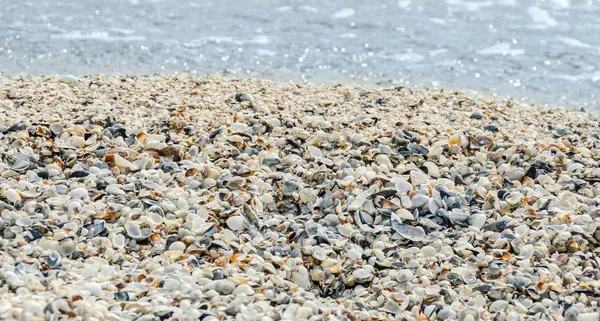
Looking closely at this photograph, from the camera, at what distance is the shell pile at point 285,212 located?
8.83 ft

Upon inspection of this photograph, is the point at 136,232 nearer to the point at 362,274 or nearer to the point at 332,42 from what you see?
the point at 362,274

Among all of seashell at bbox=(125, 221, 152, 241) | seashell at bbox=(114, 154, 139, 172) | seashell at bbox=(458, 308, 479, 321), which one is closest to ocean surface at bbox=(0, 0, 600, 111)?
seashell at bbox=(114, 154, 139, 172)

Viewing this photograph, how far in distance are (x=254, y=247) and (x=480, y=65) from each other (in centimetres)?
425

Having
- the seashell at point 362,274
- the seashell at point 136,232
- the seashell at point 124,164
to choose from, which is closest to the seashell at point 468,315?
the seashell at point 362,274

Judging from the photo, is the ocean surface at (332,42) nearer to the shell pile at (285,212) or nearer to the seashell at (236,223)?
the shell pile at (285,212)

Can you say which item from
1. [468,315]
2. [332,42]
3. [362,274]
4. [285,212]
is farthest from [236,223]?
[332,42]

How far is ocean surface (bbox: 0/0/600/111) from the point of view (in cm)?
625

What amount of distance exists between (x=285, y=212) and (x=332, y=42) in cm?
392

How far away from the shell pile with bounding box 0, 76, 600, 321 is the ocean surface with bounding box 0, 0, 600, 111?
1.58 m

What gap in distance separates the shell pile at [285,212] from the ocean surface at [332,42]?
1.58 metres

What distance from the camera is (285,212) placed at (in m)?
3.44

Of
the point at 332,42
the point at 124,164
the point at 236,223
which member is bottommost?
the point at 332,42

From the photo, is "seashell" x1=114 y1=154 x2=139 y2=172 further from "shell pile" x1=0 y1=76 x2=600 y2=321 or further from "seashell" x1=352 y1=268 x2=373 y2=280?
"seashell" x1=352 y1=268 x2=373 y2=280

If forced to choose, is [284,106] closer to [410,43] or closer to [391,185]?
[391,185]
